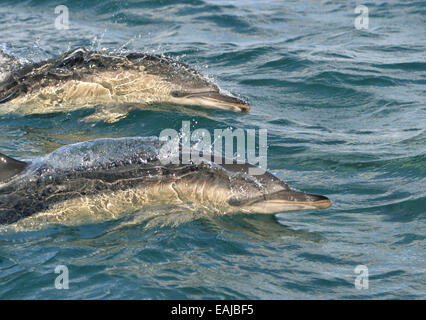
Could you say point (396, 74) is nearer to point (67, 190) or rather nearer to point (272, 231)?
point (272, 231)

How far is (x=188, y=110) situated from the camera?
11.8 m

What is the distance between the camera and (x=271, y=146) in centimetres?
1063

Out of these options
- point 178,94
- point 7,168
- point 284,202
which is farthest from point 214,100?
point 7,168

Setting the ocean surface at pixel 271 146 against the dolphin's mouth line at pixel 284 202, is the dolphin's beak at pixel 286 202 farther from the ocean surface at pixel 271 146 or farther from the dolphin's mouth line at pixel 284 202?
the ocean surface at pixel 271 146

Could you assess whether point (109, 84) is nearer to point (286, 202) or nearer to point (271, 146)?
point (271, 146)

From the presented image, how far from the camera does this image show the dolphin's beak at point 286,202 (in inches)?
288

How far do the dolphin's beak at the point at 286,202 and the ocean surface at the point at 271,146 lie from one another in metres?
0.18

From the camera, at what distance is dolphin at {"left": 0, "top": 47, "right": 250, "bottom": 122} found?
460 inches

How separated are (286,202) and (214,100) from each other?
4.56 m

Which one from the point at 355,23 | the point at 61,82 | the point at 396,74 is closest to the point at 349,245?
the point at 61,82

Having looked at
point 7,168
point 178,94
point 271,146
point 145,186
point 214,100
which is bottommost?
point 145,186

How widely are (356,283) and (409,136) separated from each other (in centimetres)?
502

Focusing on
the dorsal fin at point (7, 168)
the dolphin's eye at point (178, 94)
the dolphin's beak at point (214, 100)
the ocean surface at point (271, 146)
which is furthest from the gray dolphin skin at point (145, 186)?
the dolphin's eye at point (178, 94)

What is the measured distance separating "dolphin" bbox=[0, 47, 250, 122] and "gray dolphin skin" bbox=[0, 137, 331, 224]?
4166mm
